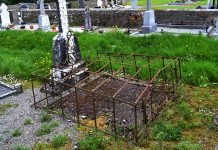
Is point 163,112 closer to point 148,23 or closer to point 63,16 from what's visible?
point 63,16

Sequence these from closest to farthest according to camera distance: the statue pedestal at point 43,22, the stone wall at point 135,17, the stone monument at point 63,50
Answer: the stone monument at point 63,50 → the stone wall at point 135,17 → the statue pedestal at point 43,22

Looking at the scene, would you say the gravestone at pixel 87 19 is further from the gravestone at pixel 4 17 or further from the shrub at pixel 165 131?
the shrub at pixel 165 131

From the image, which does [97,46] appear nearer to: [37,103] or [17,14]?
[37,103]

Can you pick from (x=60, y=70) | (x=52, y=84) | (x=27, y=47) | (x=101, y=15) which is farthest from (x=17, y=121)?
(x=101, y=15)

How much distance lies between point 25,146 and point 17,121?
1.61m

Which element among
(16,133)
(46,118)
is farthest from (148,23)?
(16,133)

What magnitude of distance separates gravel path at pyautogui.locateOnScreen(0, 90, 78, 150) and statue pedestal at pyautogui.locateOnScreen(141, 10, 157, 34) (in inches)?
420

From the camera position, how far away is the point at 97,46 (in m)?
16.3

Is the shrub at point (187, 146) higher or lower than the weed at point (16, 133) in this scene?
higher

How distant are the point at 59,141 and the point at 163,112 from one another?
116 inches

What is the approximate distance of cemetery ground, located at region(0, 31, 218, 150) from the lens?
8.17 m

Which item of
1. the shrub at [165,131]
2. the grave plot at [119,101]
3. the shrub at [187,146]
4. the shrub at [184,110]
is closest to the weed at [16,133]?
the grave plot at [119,101]

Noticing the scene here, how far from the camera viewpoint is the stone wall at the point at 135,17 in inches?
830

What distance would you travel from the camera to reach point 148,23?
20.6 metres
